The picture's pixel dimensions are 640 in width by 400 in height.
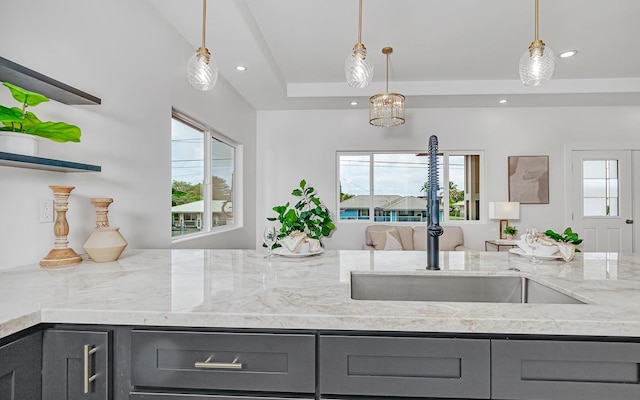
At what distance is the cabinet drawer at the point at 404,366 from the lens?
0.74 meters

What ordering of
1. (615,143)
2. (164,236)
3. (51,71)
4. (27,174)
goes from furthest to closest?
(615,143) → (164,236) → (51,71) → (27,174)

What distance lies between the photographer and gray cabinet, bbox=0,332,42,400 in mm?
698

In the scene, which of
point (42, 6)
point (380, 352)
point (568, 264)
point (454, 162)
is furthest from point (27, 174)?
point (454, 162)

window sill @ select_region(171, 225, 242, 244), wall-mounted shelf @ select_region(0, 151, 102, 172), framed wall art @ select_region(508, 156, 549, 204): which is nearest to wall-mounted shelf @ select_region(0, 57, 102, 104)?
wall-mounted shelf @ select_region(0, 151, 102, 172)

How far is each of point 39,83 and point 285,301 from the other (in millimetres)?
1332

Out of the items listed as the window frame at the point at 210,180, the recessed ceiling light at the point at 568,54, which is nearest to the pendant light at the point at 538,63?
the recessed ceiling light at the point at 568,54

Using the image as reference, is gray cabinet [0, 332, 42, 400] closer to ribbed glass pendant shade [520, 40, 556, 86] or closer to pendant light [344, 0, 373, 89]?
pendant light [344, 0, 373, 89]

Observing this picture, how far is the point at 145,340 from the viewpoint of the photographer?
785mm

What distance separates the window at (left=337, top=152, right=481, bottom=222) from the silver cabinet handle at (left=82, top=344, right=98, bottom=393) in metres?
→ 4.36

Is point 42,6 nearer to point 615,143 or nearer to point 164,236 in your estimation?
point 164,236

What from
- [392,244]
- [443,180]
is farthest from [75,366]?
[443,180]

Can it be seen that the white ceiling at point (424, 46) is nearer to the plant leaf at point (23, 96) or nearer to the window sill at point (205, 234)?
the plant leaf at point (23, 96)

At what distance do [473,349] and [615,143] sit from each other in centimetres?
570

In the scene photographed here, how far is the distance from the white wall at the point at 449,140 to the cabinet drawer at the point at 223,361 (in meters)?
4.24
